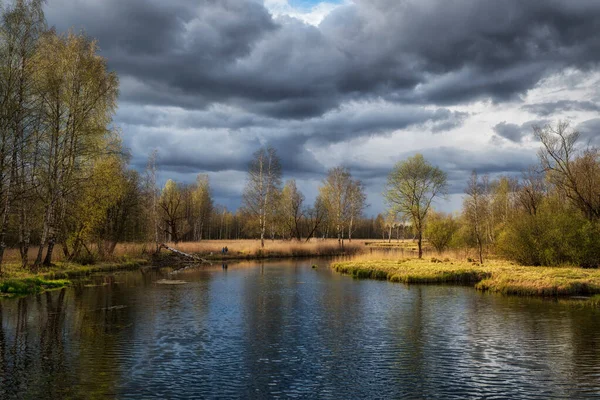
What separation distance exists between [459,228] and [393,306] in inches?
1668

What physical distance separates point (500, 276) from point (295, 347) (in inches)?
935

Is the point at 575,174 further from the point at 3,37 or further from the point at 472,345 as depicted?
the point at 3,37

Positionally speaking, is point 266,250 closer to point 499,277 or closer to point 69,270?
point 69,270

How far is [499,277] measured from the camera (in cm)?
3622

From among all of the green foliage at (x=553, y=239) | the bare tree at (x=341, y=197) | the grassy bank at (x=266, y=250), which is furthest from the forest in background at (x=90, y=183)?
the bare tree at (x=341, y=197)

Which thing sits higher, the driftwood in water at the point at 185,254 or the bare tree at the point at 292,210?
the bare tree at the point at 292,210

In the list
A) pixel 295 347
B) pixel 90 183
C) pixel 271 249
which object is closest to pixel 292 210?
pixel 271 249

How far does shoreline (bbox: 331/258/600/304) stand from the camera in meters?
32.6

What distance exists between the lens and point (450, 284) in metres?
39.1

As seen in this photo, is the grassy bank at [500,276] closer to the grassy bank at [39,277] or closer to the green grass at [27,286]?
the grassy bank at [39,277]

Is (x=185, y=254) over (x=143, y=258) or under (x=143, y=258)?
over

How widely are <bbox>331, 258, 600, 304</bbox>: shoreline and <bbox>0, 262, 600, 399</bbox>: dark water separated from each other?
A: 9.61 feet

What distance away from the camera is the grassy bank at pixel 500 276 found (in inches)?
1284

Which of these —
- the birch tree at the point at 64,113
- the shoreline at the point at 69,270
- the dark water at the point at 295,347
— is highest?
the birch tree at the point at 64,113
